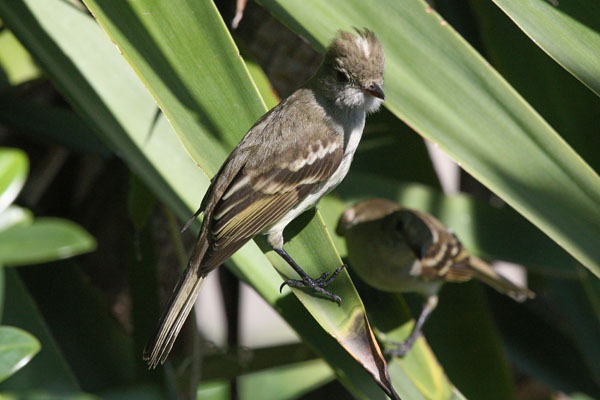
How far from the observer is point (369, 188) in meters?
2.16

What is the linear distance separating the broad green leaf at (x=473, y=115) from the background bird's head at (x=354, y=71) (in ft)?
0.20

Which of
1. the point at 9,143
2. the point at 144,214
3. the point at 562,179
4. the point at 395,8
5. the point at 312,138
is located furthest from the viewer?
the point at 9,143

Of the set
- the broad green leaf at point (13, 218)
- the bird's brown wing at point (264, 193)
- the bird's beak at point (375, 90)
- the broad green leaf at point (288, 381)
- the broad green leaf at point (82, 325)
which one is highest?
the broad green leaf at point (13, 218)

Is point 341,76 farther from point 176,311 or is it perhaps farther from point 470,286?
point 470,286

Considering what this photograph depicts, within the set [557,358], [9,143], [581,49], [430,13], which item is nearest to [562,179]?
[581,49]

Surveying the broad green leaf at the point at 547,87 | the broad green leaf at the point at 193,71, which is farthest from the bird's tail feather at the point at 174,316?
the broad green leaf at the point at 547,87

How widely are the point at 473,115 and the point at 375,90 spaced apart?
0.24 metres

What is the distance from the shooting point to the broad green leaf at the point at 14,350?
4.15ft

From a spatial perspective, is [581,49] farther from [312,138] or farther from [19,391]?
[19,391]

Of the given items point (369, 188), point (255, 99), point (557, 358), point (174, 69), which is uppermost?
point (174, 69)

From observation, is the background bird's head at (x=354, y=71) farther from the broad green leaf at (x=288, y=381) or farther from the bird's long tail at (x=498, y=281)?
the broad green leaf at (x=288, y=381)

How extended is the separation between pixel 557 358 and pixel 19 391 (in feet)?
5.61

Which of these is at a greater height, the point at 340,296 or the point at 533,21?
the point at 533,21

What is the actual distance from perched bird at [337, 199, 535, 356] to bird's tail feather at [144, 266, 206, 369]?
2.34ft
